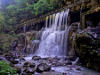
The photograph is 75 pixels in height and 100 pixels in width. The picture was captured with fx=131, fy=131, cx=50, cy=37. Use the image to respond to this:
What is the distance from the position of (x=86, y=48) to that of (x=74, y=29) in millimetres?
6678

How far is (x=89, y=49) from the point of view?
9.50m

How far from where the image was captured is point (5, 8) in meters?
38.9

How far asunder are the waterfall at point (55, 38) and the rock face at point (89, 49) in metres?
6.22

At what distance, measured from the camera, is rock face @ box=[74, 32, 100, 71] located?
9.09 meters

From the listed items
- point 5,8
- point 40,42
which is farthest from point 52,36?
point 5,8

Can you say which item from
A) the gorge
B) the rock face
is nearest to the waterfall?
the gorge

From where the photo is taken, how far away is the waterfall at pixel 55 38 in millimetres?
17344

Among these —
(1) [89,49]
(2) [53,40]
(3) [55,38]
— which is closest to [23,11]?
(2) [53,40]

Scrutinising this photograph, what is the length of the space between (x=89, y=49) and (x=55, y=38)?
9.73 m

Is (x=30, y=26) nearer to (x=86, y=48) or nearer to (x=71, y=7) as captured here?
(x=71, y=7)

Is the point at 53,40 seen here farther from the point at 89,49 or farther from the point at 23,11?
the point at 23,11

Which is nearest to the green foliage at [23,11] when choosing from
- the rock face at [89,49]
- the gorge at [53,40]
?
the gorge at [53,40]

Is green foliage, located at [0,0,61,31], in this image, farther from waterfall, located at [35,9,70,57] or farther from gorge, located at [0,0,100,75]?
waterfall, located at [35,9,70,57]

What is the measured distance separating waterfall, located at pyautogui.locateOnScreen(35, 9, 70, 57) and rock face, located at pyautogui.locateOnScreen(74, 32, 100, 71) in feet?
20.4
